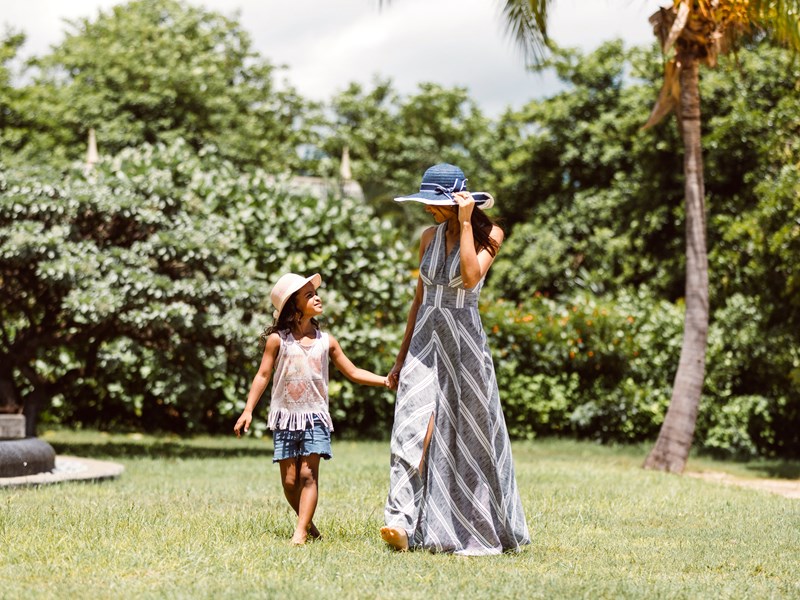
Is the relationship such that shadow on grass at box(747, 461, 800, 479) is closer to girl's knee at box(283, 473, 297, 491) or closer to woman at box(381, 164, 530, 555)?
woman at box(381, 164, 530, 555)

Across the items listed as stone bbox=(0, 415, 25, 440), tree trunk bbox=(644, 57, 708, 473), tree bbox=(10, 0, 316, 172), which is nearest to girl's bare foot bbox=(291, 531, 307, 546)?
stone bbox=(0, 415, 25, 440)

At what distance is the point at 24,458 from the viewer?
9.74 meters

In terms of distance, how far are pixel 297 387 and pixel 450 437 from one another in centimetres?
93

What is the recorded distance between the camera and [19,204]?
40.7 ft

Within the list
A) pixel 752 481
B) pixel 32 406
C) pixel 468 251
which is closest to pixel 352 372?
pixel 468 251


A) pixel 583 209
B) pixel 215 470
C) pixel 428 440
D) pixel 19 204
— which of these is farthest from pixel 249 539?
pixel 583 209

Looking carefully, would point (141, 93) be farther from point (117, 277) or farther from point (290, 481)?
A: point (290, 481)

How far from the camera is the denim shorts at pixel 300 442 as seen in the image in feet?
20.5

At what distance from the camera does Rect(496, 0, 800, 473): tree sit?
12.3 m

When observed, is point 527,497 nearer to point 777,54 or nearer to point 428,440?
point 428,440

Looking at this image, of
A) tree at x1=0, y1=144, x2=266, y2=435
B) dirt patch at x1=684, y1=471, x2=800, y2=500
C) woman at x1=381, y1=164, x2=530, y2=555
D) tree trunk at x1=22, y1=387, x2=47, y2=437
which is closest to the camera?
woman at x1=381, y1=164, x2=530, y2=555

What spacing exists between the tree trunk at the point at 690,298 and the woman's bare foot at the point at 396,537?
7903 mm

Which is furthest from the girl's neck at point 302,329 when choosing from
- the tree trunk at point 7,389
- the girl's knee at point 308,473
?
the tree trunk at point 7,389

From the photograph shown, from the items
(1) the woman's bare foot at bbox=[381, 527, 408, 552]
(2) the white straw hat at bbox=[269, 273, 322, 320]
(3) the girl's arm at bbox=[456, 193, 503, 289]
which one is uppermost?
(3) the girl's arm at bbox=[456, 193, 503, 289]
